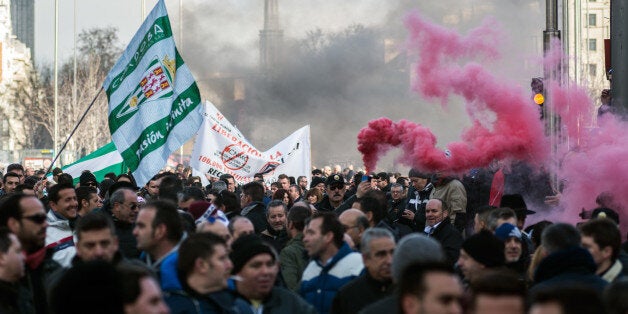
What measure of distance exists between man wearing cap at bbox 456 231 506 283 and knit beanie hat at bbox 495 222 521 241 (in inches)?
65.8

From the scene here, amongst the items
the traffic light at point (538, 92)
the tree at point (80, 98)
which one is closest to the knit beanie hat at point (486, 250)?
the traffic light at point (538, 92)

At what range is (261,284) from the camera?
7.26 m

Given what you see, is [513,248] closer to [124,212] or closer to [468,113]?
[124,212]

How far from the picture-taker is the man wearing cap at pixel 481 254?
7.82m

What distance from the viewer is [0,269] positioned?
707 centimetres

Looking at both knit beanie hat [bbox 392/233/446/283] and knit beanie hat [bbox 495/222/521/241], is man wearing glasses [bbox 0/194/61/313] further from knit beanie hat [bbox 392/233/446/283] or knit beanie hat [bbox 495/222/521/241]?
knit beanie hat [bbox 495/222/521/241]

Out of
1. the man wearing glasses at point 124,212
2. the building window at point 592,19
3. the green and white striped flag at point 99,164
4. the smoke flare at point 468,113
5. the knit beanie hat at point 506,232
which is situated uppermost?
the building window at point 592,19

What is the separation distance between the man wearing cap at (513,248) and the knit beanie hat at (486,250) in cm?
137

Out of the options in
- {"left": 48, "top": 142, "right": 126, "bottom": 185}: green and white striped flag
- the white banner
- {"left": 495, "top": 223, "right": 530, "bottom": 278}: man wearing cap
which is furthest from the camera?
the white banner

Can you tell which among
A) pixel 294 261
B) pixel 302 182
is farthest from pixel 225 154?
pixel 294 261

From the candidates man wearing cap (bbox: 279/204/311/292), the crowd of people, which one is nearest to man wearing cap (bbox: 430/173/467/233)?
the crowd of people

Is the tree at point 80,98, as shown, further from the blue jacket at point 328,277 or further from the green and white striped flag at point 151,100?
the blue jacket at point 328,277

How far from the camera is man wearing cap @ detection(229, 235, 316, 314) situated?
7215mm

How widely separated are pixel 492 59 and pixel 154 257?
13.1 m
